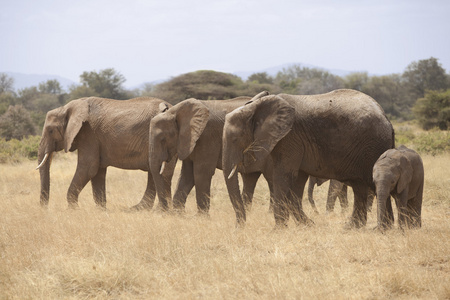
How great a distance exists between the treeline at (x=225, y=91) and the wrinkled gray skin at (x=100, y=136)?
51.9ft

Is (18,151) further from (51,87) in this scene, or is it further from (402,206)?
(51,87)

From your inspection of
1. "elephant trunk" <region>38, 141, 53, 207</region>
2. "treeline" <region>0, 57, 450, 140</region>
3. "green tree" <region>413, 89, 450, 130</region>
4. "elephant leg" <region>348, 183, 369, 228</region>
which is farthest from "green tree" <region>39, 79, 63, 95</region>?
"elephant leg" <region>348, 183, 369, 228</region>

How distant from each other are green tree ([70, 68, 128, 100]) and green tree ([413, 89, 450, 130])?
69.9 ft

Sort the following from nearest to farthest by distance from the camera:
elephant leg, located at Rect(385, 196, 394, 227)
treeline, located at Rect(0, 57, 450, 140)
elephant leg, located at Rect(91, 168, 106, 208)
→ 1. elephant leg, located at Rect(385, 196, 394, 227)
2. elephant leg, located at Rect(91, 168, 106, 208)
3. treeline, located at Rect(0, 57, 450, 140)

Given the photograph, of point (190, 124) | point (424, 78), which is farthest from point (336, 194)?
point (424, 78)

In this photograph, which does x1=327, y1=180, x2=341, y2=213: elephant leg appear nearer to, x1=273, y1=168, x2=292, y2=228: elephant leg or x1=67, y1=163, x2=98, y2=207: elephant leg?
x1=273, y1=168, x2=292, y2=228: elephant leg

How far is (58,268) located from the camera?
21.5 feet

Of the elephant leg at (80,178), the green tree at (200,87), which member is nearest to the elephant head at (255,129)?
the elephant leg at (80,178)

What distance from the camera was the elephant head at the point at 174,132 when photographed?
9.98 metres

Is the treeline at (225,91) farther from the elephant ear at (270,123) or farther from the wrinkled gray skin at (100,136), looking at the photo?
the elephant ear at (270,123)

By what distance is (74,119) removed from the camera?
37.7 ft

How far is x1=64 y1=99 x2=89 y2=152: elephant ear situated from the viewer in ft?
37.3

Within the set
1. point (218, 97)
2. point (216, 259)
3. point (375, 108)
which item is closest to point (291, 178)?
point (375, 108)

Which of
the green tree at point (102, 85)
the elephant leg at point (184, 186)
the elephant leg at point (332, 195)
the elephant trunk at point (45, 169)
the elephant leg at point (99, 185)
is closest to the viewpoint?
the elephant leg at point (184, 186)
